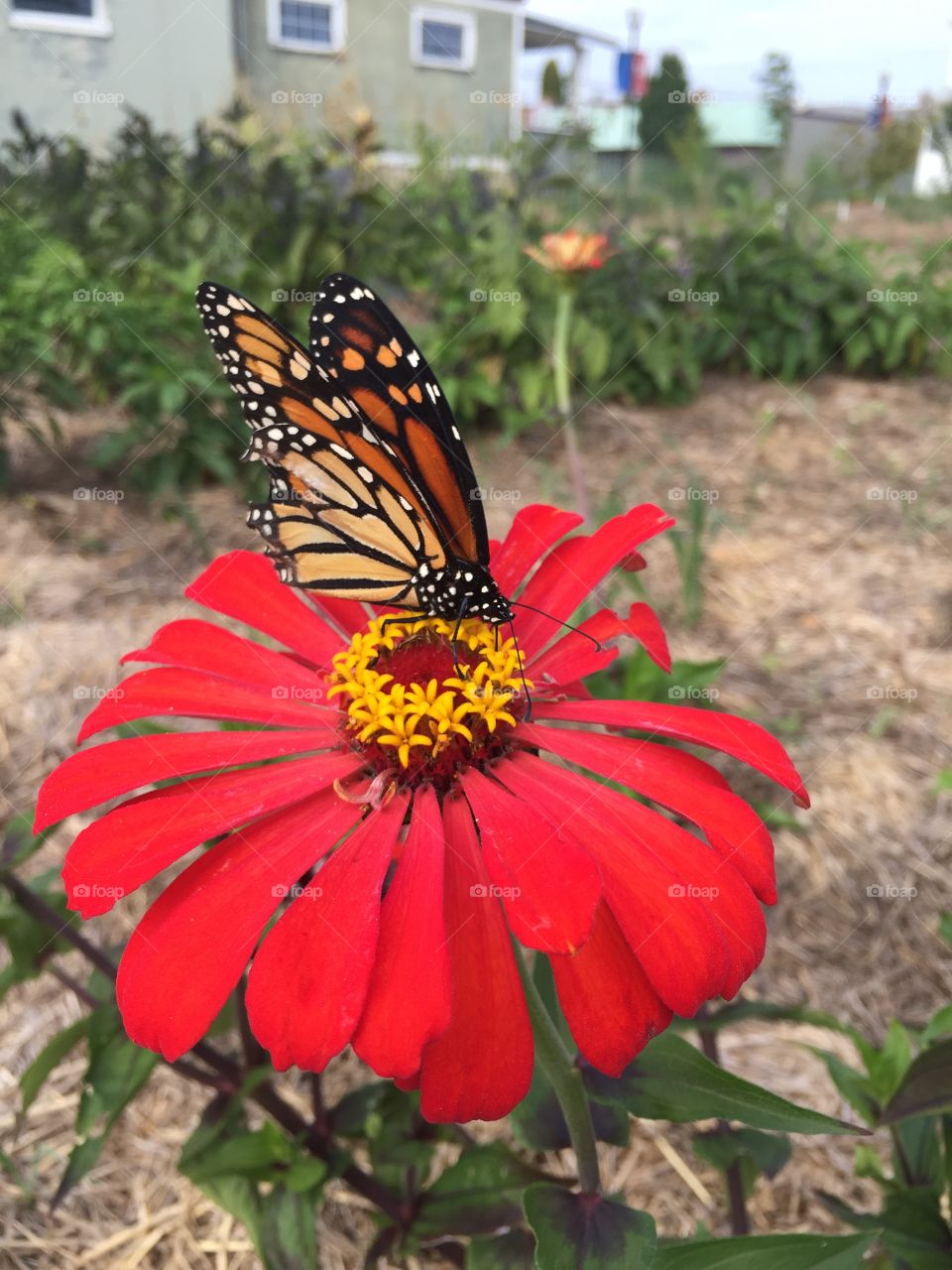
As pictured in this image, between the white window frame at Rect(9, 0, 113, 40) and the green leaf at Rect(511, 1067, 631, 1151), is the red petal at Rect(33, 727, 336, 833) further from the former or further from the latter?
the white window frame at Rect(9, 0, 113, 40)

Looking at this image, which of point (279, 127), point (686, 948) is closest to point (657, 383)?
point (279, 127)

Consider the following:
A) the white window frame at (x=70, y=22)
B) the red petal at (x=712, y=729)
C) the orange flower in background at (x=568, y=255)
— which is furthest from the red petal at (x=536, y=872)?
the white window frame at (x=70, y=22)

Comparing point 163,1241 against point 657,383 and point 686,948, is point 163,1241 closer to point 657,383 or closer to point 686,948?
point 686,948

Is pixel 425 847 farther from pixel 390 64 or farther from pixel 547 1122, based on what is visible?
pixel 390 64

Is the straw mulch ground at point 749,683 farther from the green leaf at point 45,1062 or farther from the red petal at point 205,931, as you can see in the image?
the red petal at point 205,931

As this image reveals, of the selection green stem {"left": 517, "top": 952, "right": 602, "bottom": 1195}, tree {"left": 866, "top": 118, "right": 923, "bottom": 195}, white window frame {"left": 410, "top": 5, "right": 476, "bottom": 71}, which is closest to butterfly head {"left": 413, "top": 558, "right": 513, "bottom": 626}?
green stem {"left": 517, "top": 952, "right": 602, "bottom": 1195}

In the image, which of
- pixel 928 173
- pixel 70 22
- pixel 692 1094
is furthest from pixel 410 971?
pixel 70 22
